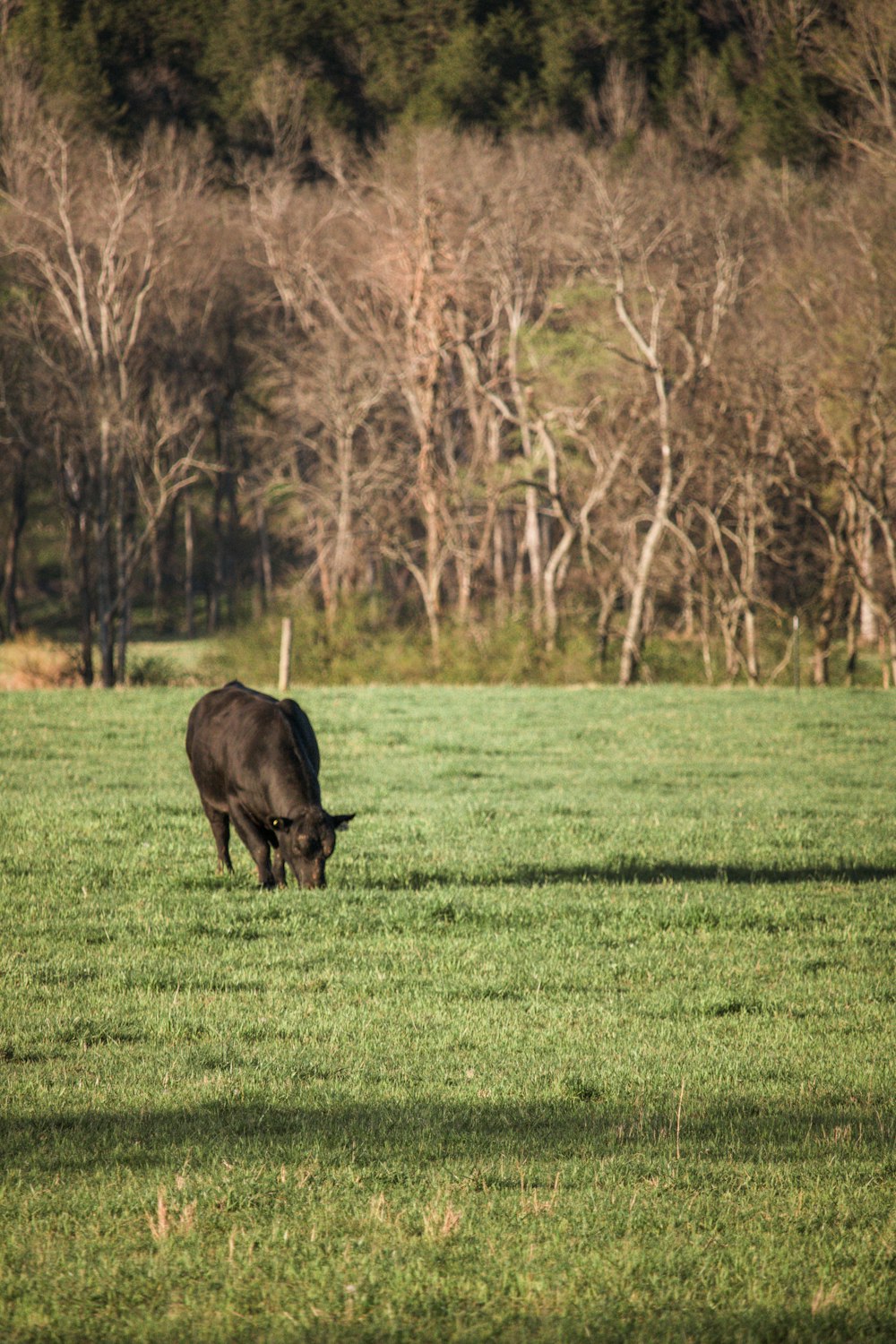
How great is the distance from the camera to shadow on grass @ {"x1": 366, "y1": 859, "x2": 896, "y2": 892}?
1145 cm

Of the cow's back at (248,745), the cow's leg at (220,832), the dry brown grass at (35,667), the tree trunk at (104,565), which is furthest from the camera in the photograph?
the tree trunk at (104,565)

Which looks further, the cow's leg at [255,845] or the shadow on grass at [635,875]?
the shadow on grass at [635,875]

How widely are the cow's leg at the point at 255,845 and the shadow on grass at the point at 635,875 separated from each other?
79 centimetres

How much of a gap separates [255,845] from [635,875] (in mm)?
3050

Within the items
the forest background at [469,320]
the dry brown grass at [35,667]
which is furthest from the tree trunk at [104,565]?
the dry brown grass at [35,667]

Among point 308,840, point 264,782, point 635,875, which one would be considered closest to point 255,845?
point 264,782

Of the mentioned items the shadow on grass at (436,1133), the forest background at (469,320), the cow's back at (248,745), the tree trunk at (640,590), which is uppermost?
the forest background at (469,320)

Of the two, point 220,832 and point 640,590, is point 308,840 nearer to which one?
point 220,832

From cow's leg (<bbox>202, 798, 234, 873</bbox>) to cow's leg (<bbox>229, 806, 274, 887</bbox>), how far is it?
0.58 metres

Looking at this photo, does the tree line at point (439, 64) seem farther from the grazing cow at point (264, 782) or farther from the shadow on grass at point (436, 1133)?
the shadow on grass at point (436, 1133)

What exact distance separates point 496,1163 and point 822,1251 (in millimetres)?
1281

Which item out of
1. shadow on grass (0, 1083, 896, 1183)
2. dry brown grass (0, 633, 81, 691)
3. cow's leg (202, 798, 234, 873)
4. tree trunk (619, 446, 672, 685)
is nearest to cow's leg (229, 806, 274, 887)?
cow's leg (202, 798, 234, 873)

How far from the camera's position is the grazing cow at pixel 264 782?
415 inches

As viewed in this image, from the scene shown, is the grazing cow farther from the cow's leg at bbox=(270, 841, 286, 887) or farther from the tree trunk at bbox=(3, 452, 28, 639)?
the tree trunk at bbox=(3, 452, 28, 639)
